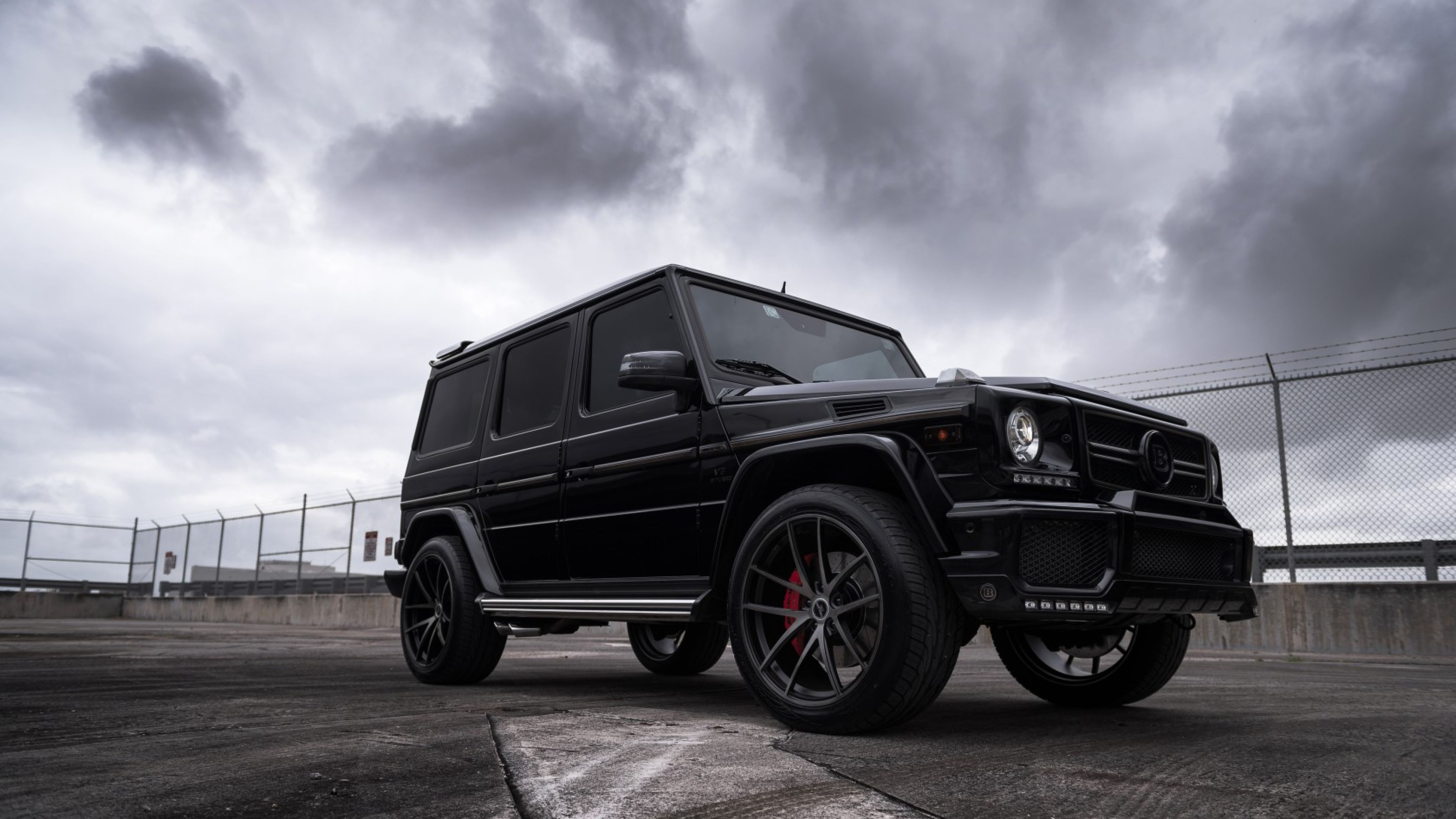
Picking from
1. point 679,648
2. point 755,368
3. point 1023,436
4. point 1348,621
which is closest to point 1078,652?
point 1023,436

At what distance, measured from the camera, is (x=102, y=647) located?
8.95 meters

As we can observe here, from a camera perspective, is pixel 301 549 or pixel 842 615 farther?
pixel 301 549

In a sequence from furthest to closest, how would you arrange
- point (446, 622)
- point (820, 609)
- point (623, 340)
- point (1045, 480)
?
point (446, 622), point (623, 340), point (820, 609), point (1045, 480)

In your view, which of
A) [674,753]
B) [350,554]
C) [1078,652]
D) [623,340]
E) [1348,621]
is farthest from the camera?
[350,554]

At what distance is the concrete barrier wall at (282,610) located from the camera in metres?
17.4

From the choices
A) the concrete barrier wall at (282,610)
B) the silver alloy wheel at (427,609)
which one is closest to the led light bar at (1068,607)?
the silver alloy wheel at (427,609)

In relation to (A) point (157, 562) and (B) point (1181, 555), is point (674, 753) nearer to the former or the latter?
(B) point (1181, 555)

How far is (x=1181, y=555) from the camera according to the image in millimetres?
3529

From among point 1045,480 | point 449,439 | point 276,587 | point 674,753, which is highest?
point 449,439

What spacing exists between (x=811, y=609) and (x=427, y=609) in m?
3.41

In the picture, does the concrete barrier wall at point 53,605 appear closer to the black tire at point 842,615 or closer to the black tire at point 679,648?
the black tire at point 679,648

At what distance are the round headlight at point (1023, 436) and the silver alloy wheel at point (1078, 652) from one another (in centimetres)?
117

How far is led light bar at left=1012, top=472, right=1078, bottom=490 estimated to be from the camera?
3236mm

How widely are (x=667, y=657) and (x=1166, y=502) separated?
153 inches
